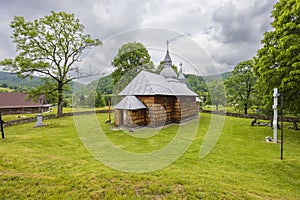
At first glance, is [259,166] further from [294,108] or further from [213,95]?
[213,95]

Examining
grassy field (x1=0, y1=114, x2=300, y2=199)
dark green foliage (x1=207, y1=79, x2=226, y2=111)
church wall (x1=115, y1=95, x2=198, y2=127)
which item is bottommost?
grassy field (x1=0, y1=114, x2=300, y2=199)

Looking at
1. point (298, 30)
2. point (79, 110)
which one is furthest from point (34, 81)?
point (298, 30)

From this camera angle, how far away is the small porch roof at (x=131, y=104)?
1289 centimetres

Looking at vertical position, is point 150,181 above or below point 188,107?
below

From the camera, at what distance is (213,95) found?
25.5 m

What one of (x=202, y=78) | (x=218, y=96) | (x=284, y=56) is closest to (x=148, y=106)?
(x=202, y=78)

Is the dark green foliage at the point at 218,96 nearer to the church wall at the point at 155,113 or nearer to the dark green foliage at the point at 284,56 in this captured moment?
the church wall at the point at 155,113

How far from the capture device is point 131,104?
516 inches

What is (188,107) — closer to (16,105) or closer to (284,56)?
(284,56)

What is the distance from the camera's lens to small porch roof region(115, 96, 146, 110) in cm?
1289

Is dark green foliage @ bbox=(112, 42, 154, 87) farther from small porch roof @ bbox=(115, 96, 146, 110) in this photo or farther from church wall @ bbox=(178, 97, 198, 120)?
small porch roof @ bbox=(115, 96, 146, 110)

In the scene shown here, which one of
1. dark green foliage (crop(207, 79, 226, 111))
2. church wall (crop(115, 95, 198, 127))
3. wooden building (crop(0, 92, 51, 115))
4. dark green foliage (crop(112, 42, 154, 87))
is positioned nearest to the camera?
church wall (crop(115, 95, 198, 127))

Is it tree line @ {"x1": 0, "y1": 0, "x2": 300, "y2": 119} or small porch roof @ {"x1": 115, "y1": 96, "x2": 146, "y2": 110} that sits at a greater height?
tree line @ {"x1": 0, "y1": 0, "x2": 300, "y2": 119}

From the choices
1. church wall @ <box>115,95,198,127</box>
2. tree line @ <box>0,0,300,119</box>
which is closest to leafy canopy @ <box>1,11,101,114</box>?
tree line @ <box>0,0,300,119</box>
